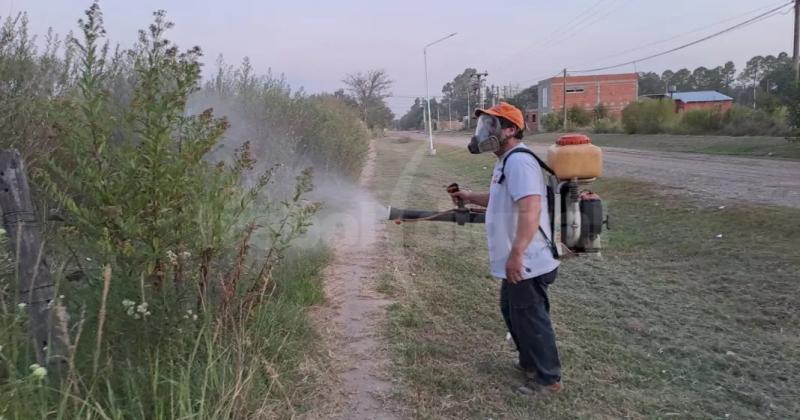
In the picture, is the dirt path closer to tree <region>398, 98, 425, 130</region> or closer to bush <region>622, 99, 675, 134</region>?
bush <region>622, 99, 675, 134</region>

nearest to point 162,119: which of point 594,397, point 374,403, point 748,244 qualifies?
point 374,403

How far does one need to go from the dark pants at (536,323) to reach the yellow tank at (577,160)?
2.23 ft

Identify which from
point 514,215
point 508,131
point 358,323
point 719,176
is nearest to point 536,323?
point 514,215

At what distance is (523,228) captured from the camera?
3.62 meters

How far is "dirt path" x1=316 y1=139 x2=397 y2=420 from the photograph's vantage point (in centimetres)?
380

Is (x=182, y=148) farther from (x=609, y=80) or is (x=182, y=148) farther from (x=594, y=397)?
(x=609, y=80)

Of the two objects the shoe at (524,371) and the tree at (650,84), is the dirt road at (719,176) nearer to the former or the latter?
the shoe at (524,371)

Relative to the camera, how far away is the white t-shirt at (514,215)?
365 cm

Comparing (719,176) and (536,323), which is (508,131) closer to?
(536,323)

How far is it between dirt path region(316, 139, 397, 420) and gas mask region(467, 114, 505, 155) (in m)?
1.68

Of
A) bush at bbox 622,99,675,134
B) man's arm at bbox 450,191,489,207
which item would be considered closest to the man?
man's arm at bbox 450,191,489,207

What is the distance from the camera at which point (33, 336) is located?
271 centimetres

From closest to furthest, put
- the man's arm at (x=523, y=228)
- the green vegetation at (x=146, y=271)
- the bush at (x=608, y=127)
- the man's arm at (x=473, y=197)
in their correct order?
1. the green vegetation at (x=146, y=271)
2. the man's arm at (x=523, y=228)
3. the man's arm at (x=473, y=197)
4. the bush at (x=608, y=127)

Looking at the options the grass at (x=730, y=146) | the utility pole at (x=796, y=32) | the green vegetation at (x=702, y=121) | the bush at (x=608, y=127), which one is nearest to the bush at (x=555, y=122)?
the bush at (x=608, y=127)
